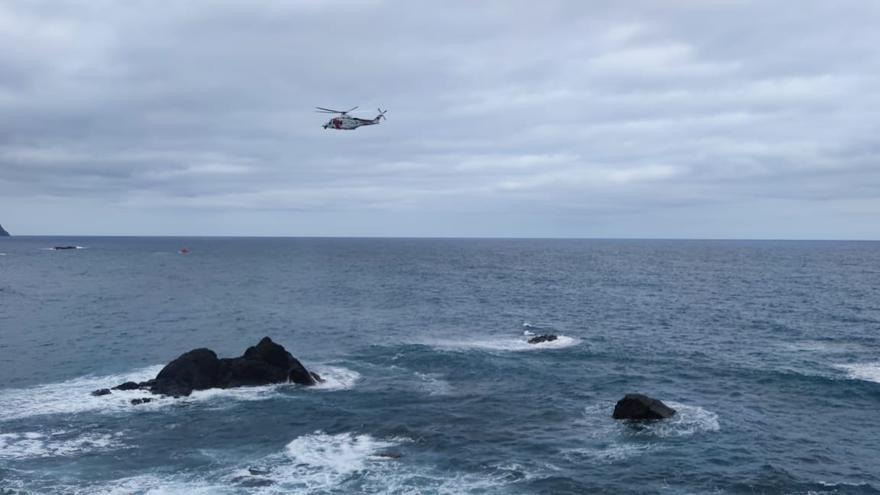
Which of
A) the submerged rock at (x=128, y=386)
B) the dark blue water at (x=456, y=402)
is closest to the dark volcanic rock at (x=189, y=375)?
the submerged rock at (x=128, y=386)

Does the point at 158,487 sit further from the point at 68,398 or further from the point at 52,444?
the point at 68,398

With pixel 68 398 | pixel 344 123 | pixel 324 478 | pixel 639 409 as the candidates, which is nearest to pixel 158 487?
pixel 324 478

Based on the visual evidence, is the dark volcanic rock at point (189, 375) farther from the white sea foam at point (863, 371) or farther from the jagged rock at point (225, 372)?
the white sea foam at point (863, 371)

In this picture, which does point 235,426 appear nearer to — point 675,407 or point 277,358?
point 277,358

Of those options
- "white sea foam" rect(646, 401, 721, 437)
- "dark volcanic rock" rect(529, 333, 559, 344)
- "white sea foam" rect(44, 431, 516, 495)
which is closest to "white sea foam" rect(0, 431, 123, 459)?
"white sea foam" rect(44, 431, 516, 495)

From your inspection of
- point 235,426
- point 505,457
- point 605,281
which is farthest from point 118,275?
point 505,457
